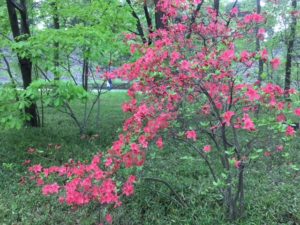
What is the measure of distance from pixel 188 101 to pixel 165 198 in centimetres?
126

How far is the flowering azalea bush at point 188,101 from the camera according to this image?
3.17 metres

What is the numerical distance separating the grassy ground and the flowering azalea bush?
0.34 m

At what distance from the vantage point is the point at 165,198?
4336 mm

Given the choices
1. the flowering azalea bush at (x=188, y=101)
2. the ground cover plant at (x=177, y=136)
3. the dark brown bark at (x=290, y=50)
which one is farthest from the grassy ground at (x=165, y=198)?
the dark brown bark at (x=290, y=50)

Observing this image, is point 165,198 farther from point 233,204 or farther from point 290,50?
point 290,50

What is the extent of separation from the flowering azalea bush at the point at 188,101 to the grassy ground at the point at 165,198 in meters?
0.34

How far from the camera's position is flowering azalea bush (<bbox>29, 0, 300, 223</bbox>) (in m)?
3.17

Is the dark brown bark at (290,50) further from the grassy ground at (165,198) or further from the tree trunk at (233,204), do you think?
the tree trunk at (233,204)

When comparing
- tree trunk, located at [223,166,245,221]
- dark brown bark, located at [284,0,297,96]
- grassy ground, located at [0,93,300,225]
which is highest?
dark brown bark, located at [284,0,297,96]

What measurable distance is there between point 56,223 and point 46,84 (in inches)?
95.2

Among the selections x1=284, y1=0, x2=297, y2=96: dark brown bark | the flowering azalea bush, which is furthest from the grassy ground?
x1=284, y1=0, x2=297, y2=96: dark brown bark

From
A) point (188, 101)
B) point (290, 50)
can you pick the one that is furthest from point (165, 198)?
point (290, 50)

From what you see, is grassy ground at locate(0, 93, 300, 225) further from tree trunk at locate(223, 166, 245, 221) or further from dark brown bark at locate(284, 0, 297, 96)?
dark brown bark at locate(284, 0, 297, 96)

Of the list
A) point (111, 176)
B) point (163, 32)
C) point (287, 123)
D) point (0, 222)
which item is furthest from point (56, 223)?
point (287, 123)
